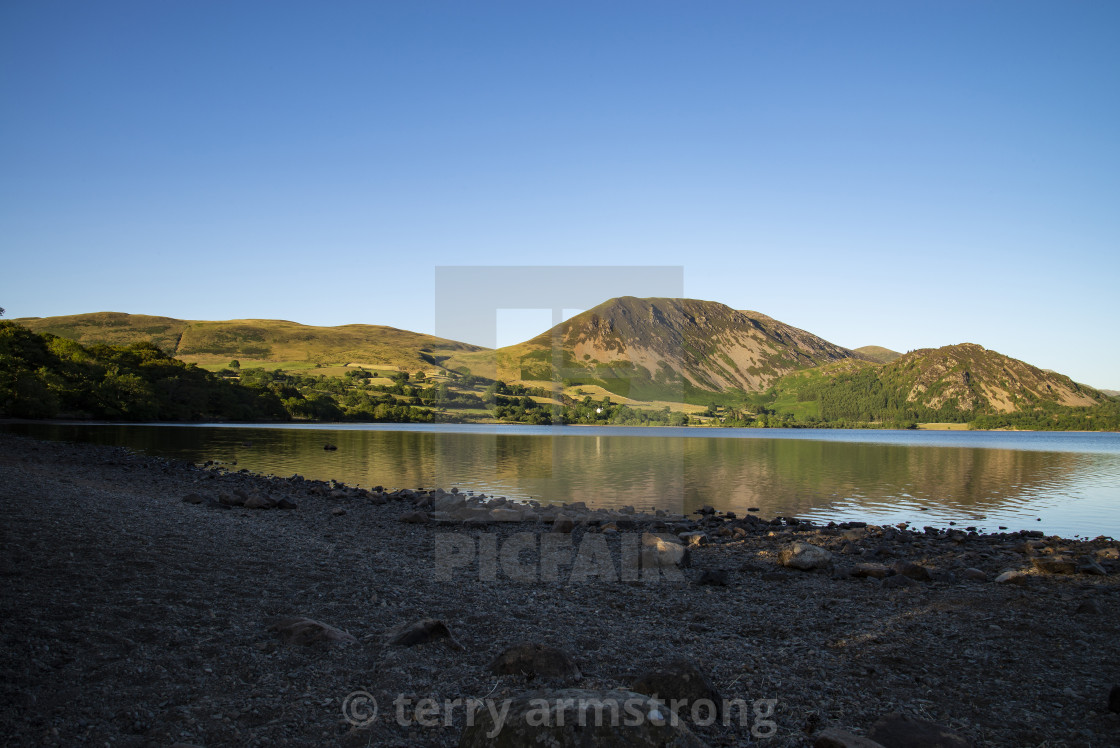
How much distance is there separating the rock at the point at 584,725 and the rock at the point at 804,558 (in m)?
8.96

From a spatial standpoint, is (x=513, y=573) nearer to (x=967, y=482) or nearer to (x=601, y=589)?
(x=601, y=589)

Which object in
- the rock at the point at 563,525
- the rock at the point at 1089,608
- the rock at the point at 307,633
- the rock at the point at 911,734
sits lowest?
the rock at the point at 563,525

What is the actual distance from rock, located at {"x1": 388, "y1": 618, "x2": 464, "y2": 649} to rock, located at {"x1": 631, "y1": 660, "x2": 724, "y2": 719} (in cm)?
236

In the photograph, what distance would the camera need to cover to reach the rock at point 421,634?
6973 mm

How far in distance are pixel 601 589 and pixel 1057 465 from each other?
5566 centimetres

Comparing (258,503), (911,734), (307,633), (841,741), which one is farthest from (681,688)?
(258,503)

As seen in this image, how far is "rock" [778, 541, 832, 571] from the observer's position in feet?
40.1

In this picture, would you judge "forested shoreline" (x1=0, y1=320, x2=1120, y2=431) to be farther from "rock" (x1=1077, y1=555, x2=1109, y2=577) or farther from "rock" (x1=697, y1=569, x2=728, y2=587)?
"rock" (x1=1077, y1=555, x2=1109, y2=577)

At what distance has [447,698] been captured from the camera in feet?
18.9

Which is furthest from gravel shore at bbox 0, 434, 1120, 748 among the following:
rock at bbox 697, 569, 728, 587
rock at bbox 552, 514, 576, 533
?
rock at bbox 552, 514, 576, 533

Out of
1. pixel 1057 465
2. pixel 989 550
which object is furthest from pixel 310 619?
pixel 1057 465

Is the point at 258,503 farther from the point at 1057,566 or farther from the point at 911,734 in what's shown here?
the point at 1057,566

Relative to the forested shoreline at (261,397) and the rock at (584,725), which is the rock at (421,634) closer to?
the rock at (584,725)

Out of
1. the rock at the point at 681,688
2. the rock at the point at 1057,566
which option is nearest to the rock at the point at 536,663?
the rock at the point at 681,688
